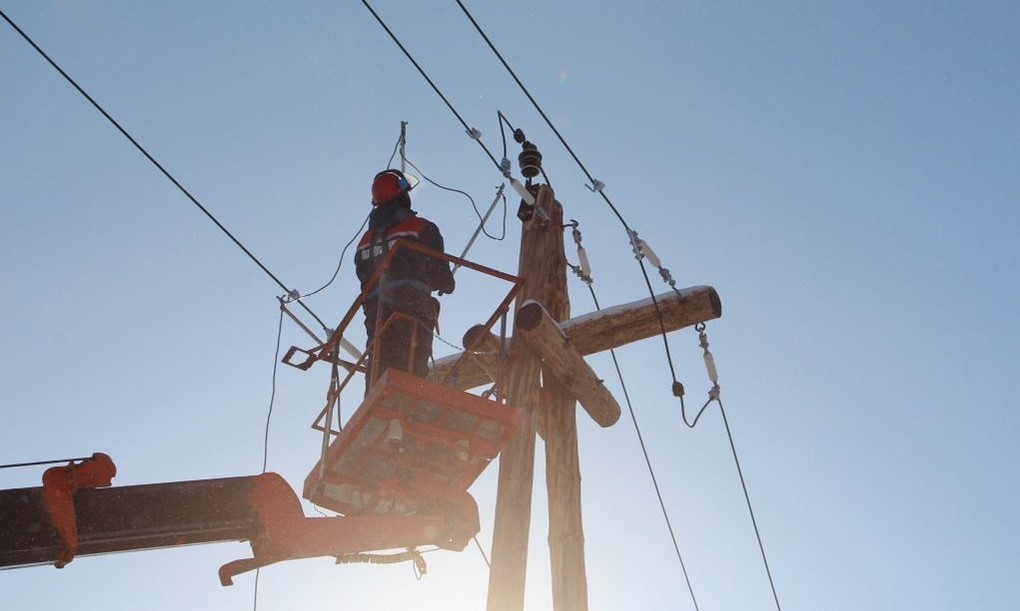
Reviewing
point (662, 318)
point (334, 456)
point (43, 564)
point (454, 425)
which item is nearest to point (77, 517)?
point (43, 564)

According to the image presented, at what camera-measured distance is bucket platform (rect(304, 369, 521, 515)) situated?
662 cm

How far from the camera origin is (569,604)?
7.34 metres

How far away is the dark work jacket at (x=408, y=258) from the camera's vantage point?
759 centimetres

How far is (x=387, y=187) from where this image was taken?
808 cm

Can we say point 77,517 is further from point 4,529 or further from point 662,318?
point 662,318

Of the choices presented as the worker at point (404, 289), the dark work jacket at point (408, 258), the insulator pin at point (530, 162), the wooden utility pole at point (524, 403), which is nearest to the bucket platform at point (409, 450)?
the wooden utility pole at point (524, 403)

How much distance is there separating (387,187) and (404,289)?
0.99m

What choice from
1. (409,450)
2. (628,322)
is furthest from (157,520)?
(628,322)

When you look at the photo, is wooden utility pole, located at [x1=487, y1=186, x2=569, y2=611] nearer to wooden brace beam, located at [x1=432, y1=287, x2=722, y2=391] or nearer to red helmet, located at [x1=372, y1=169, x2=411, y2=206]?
wooden brace beam, located at [x1=432, y1=287, x2=722, y2=391]

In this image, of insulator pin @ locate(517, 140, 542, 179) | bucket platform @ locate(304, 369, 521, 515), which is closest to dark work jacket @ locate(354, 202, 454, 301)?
bucket platform @ locate(304, 369, 521, 515)

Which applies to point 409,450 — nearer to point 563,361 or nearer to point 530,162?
point 563,361

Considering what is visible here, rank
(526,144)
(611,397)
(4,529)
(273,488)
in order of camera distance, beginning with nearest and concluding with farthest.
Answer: (4,529), (273,488), (611,397), (526,144)

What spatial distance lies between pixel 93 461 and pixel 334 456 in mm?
1854

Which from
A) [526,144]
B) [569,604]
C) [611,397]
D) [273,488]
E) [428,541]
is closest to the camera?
[273,488]
